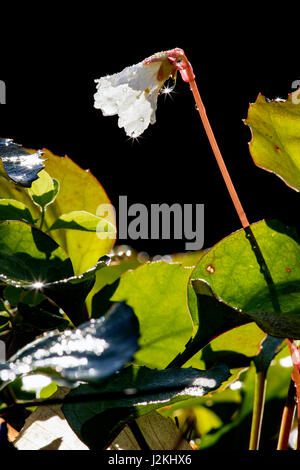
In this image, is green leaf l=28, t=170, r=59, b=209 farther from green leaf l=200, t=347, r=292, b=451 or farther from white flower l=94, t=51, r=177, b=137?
green leaf l=200, t=347, r=292, b=451

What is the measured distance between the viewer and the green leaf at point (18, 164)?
Answer: 29 cm

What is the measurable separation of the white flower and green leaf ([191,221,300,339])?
0.37 feet

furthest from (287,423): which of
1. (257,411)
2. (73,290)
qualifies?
(73,290)

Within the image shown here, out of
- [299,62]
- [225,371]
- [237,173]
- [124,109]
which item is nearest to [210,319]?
[225,371]

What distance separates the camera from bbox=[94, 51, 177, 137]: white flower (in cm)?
38

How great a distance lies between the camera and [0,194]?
402 mm

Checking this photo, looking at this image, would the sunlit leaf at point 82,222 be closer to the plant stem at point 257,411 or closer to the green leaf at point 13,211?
the green leaf at point 13,211

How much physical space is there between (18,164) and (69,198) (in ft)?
0.37

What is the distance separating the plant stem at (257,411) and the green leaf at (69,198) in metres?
0.13

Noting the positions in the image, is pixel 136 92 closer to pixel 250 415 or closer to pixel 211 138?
pixel 211 138

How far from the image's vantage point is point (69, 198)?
16.6 inches

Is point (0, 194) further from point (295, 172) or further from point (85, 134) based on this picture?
point (85, 134)

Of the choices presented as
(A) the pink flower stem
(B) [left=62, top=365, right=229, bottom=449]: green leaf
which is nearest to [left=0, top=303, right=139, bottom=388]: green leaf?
(B) [left=62, top=365, right=229, bottom=449]: green leaf

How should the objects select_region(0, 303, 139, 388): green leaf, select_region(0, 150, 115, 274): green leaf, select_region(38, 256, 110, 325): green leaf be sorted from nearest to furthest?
select_region(0, 303, 139, 388): green leaf → select_region(38, 256, 110, 325): green leaf → select_region(0, 150, 115, 274): green leaf
